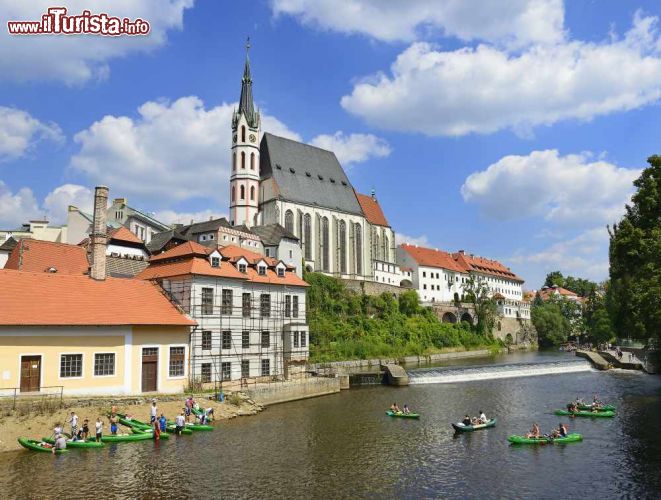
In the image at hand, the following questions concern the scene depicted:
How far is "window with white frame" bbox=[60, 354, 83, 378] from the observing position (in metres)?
35.6

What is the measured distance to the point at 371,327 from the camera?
3413 inches

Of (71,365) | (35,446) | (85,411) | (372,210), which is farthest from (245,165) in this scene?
(35,446)

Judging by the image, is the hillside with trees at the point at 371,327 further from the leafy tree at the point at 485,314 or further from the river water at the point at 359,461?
the river water at the point at 359,461

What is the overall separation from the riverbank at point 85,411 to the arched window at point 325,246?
2703 inches

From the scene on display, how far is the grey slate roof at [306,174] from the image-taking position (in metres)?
108

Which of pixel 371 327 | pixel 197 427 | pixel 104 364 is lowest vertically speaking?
pixel 197 427

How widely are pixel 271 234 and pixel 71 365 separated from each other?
56178mm

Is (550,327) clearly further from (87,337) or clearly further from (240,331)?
(87,337)

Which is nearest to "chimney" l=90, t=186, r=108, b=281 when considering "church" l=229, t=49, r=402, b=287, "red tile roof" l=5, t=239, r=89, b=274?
"red tile roof" l=5, t=239, r=89, b=274

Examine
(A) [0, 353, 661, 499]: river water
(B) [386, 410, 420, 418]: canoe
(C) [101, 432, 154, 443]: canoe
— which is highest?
(C) [101, 432, 154, 443]: canoe

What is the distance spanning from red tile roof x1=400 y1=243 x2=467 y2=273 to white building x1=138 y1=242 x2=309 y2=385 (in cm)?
7371

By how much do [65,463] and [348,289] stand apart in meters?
67.8

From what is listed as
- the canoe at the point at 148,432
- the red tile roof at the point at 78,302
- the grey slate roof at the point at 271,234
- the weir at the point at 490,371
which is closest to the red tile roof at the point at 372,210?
the grey slate roof at the point at 271,234

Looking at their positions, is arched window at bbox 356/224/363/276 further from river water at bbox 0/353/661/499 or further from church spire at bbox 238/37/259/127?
river water at bbox 0/353/661/499
